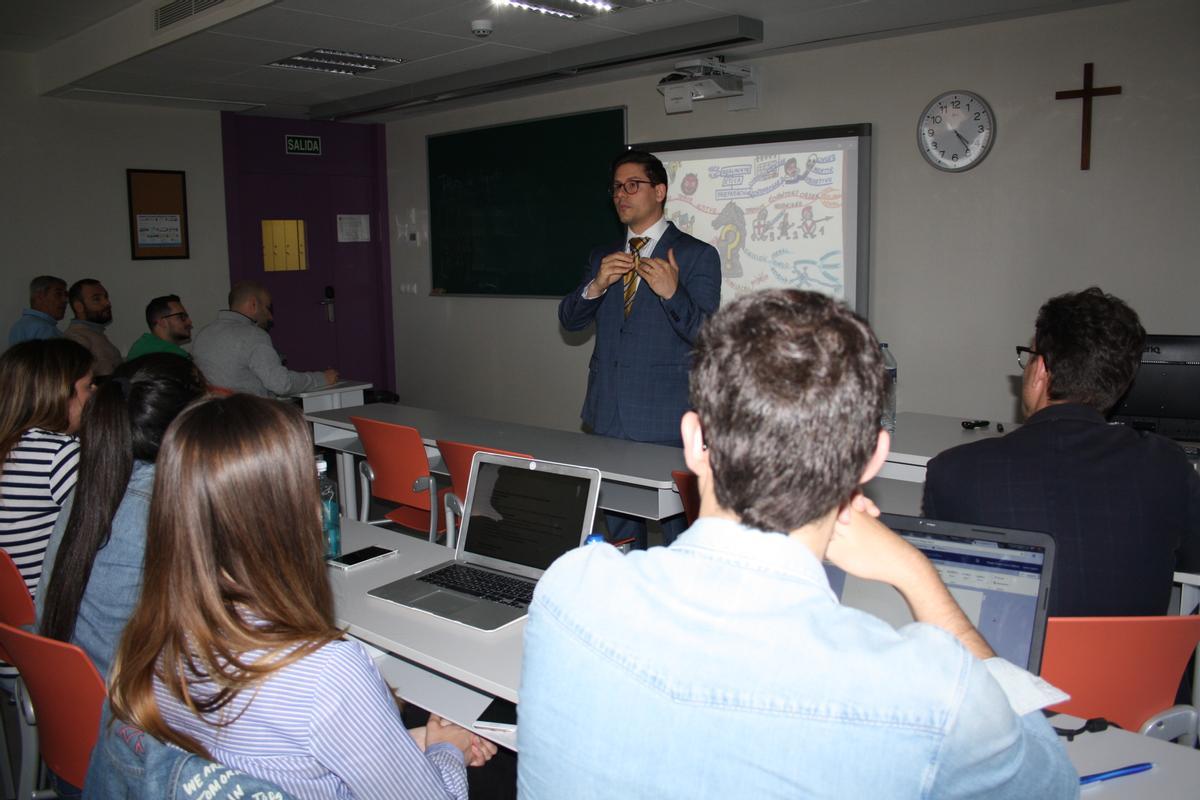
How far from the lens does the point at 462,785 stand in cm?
154

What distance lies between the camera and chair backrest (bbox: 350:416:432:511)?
11.4ft

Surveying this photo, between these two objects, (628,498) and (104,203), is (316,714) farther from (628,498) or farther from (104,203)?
(104,203)

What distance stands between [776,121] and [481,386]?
3231 millimetres

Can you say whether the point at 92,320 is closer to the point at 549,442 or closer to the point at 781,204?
the point at 549,442

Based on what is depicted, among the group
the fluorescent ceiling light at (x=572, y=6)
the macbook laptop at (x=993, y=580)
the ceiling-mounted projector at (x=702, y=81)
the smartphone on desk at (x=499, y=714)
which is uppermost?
the fluorescent ceiling light at (x=572, y=6)

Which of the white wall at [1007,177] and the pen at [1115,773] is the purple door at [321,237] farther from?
the pen at [1115,773]

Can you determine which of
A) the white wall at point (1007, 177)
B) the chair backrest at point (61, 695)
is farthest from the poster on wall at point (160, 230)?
the chair backrest at point (61, 695)

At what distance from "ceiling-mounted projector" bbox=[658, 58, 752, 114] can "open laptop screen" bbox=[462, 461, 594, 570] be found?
3615mm

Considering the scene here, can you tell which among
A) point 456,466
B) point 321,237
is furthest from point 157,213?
point 456,466

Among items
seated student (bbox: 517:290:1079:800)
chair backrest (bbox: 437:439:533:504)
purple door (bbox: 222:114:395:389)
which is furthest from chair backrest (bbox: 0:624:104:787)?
purple door (bbox: 222:114:395:389)

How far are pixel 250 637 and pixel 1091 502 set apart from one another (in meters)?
1.43

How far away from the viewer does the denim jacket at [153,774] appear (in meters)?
1.11

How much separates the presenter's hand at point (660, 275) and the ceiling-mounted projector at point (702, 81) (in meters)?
2.31

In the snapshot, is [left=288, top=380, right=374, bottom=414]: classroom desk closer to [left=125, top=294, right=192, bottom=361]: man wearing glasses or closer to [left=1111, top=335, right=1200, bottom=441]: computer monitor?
[left=125, top=294, right=192, bottom=361]: man wearing glasses
